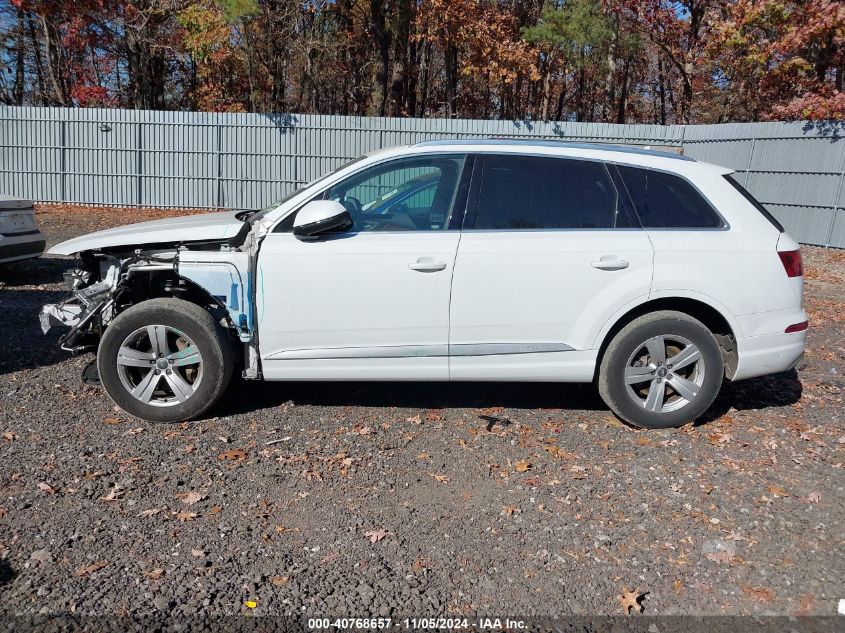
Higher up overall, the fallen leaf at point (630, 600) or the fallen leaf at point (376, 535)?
the fallen leaf at point (376, 535)

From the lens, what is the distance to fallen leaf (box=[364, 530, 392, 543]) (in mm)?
3713

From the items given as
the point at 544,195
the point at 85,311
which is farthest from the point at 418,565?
the point at 85,311

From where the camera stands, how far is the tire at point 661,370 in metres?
4.97

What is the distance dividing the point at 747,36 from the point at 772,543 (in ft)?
76.1

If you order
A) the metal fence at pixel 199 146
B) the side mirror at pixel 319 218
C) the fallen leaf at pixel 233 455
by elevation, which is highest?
the metal fence at pixel 199 146

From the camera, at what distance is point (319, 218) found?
4695mm

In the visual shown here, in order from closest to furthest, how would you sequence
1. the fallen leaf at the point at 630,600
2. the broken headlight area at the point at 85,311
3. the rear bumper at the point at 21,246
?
the fallen leaf at the point at 630,600 → the broken headlight area at the point at 85,311 → the rear bumper at the point at 21,246

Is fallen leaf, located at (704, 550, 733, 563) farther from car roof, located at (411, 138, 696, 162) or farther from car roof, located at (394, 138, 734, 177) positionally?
car roof, located at (411, 138, 696, 162)

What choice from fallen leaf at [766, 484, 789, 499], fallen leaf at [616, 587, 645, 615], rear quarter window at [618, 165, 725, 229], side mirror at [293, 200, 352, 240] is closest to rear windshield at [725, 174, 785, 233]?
rear quarter window at [618, 165, 725, 229]

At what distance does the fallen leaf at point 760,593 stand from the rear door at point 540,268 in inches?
75.1

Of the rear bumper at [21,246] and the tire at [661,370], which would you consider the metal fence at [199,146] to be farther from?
the tire at [661,370]

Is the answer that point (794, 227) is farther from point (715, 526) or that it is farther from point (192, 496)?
point (192, 496)

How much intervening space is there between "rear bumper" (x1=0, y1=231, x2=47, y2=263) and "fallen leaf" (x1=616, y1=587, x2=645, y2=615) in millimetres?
7950

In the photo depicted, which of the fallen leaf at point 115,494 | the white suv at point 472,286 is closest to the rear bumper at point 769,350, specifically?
the white suv at point 472,286
